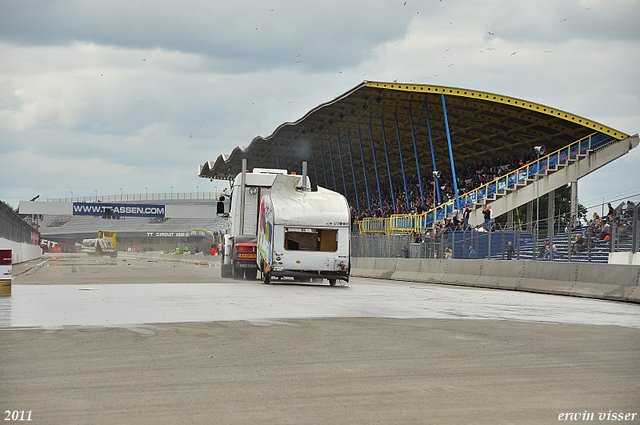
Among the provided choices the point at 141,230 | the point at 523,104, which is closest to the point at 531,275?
the point at 523,104

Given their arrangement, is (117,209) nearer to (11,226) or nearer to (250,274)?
(11,226)

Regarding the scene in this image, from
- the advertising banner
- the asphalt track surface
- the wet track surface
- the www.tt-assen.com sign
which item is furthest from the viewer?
the www.tt-assen.com sign

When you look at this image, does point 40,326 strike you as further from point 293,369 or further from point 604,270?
point 604,270

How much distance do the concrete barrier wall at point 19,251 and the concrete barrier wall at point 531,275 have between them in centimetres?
2100

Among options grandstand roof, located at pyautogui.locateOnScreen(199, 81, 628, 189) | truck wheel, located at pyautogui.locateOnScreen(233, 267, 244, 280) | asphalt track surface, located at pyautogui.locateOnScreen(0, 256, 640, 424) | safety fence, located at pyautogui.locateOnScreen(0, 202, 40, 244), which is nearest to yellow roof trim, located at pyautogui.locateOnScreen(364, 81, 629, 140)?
grandstand roof, located at pyautogui.locateOnScreen(199, 81, 628, 189)

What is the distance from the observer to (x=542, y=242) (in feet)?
75.2

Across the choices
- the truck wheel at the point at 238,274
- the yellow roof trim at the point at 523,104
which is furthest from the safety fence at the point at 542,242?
the yellow roof trim at the point at 523,104

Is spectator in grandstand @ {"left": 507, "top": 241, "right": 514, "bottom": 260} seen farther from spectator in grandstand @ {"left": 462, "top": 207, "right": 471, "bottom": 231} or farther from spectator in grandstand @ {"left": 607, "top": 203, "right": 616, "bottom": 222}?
spectator in grandstand @ {"left": 462, "top": 207, "right": 471, "bottom": 231}

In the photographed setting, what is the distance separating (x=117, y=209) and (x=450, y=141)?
178ft

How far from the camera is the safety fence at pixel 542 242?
1905 centimetres

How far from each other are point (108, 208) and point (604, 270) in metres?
73.4

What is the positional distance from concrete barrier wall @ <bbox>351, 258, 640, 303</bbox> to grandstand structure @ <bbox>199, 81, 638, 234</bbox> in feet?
19.2

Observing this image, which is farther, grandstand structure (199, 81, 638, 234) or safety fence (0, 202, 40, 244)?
grandstand structure (199, 81, 638, 234)

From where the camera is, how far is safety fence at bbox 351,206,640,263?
19047 millimetres
